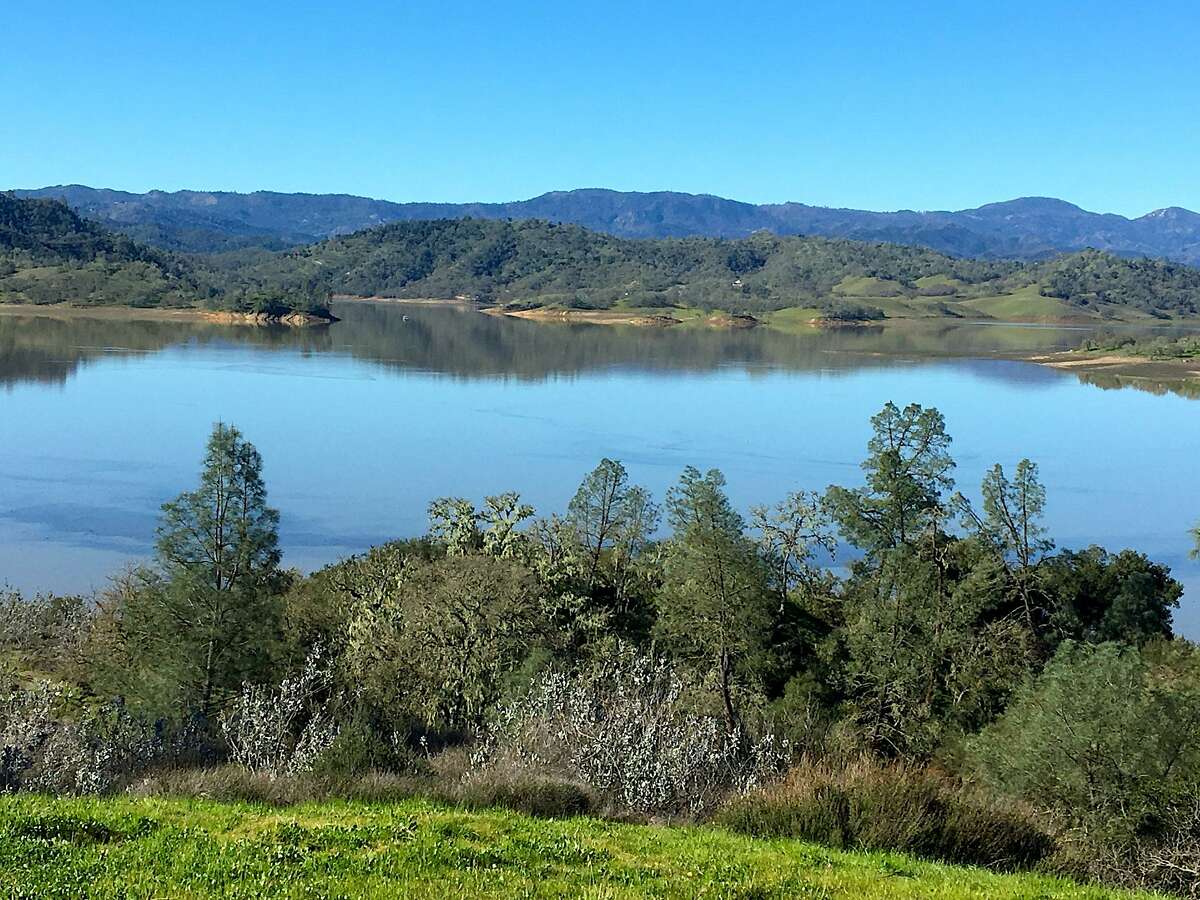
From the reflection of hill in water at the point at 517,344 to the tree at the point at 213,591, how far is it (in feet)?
149

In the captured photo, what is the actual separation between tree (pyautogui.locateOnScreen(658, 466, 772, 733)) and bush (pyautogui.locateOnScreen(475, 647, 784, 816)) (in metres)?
1.81

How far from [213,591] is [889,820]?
8500 mm

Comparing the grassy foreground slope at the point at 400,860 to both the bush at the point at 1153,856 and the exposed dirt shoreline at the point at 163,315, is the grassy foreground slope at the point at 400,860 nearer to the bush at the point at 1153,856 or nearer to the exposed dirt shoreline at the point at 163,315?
the bush at the point at 1153,856

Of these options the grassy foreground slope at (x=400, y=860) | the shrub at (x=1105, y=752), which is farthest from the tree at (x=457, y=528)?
the grassy foreground slope at (x=400, y=860)

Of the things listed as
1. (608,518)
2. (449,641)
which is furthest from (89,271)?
(449,641)

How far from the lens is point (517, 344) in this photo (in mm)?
90312

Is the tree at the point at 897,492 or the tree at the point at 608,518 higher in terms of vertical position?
the tree at the point at 897,492

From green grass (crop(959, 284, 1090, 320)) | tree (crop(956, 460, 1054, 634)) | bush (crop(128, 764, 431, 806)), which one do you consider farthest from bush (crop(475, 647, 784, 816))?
green grass (crop(959, 284, 1090, 320))

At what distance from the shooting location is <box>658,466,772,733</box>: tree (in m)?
13.9

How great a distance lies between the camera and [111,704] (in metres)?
13.0

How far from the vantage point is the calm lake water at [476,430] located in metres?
28.2

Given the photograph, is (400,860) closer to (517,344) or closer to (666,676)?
(666,676)

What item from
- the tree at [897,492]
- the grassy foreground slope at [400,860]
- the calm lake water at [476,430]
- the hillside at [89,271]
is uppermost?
the hillside at [89,271]

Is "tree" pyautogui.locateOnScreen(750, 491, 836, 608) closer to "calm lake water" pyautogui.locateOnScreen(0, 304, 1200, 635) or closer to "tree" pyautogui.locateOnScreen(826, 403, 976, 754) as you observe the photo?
"tree" pyautogui.locateOnScreen(826, 403, 976, 754)
